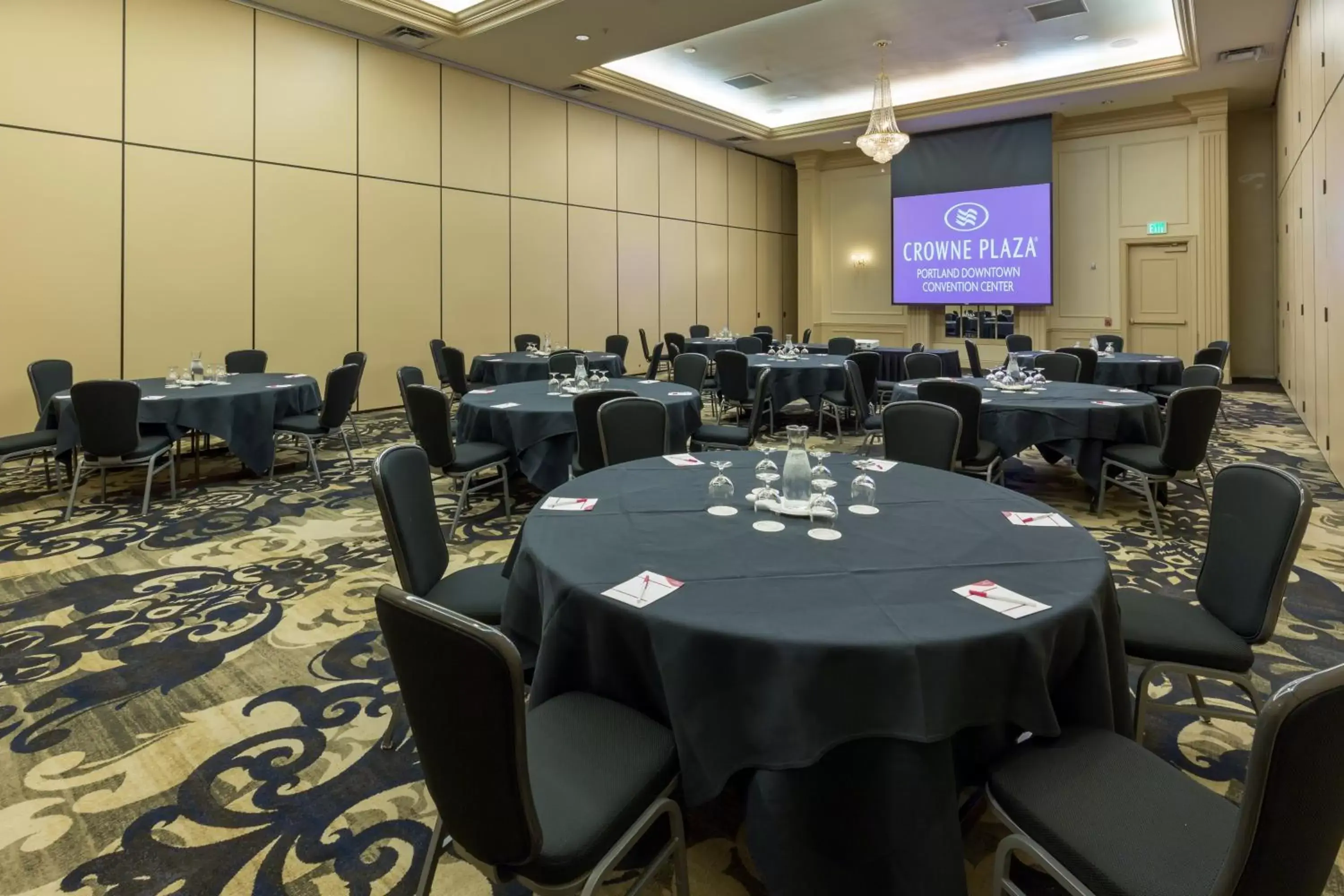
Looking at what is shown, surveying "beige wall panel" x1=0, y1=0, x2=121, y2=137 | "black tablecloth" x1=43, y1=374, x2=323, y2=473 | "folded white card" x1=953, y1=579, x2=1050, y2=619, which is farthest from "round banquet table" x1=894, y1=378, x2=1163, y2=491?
"beige wall panel" x1=0, y1=0, x2=121, y2=137

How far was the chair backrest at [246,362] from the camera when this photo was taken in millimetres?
7688

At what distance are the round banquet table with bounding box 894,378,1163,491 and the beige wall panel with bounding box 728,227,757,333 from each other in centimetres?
1032

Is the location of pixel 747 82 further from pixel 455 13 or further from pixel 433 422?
pixel 433 422

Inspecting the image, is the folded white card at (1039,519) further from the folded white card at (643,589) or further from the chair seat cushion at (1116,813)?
the folded white card at (643,589)

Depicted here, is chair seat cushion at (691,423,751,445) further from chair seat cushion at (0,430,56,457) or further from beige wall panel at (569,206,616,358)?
beige wall panel at (569,206,616,358)

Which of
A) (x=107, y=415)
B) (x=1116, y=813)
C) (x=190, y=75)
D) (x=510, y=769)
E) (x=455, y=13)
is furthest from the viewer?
(x=455, y=13)

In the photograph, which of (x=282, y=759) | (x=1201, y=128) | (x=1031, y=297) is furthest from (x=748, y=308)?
(x=282, y=759)

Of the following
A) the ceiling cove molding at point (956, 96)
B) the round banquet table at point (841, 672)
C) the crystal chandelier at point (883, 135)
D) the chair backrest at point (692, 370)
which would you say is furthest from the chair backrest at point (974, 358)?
the round banquet table at point (841, 672)

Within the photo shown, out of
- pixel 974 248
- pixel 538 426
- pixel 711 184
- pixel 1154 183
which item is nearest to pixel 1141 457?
pixel 538 426

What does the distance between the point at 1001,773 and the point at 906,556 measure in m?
0.58

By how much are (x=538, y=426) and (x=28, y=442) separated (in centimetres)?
357

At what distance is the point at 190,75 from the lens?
7.85m

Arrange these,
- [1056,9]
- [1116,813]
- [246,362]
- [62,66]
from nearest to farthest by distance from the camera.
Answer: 1. [1116,813]
2. [62,66]
3. [246,362]
4. [1056,9]

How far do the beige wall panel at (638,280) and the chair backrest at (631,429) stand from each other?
8.92 m
